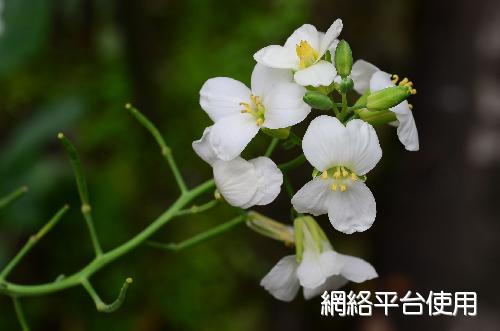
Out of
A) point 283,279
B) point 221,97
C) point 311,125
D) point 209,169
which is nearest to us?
point 311,125

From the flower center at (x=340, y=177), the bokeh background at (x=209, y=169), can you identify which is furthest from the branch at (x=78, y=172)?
the bokeh background at (x=209, y=169)

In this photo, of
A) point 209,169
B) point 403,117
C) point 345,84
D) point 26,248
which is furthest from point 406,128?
point 209,169

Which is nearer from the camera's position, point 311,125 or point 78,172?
point 311,125

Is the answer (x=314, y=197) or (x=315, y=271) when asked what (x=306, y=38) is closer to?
(x=314, y=197)

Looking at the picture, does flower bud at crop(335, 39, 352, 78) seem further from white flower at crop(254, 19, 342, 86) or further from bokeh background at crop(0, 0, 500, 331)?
bokeh background at crop(0, 0, 500, 331)

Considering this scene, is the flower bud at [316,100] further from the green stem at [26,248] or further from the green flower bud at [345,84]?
the green stem at [26,248]

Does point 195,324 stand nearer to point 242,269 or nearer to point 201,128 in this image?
point 242,269
